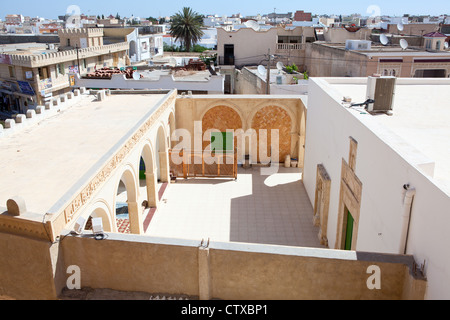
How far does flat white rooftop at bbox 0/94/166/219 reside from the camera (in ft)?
21.1

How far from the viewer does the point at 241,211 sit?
11.6 metres

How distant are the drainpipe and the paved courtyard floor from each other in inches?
189

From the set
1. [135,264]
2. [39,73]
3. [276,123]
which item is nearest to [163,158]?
[276,123]

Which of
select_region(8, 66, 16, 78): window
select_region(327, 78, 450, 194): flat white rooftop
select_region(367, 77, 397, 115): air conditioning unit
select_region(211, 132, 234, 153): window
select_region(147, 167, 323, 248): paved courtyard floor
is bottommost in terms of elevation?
select_region(147, 167, 323, 248): paved courtyard floor

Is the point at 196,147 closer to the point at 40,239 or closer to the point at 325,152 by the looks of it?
the point at 325,152

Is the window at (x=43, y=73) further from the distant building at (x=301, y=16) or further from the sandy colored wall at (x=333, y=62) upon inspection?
the distant building at (x=301, y=16)

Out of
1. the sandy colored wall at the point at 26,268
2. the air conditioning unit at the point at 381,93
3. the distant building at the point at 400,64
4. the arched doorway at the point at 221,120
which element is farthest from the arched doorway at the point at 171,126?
the distant building at the point at 400,64

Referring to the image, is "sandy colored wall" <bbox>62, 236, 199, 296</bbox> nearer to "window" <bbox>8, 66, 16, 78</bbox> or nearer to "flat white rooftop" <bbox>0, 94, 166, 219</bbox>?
"flat white rooftop" <bbox>0, 94, 166, 219</bbox>

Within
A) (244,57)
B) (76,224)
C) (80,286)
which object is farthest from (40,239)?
(244,57)

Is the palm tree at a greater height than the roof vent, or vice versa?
the palm tree

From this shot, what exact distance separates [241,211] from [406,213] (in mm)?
6965

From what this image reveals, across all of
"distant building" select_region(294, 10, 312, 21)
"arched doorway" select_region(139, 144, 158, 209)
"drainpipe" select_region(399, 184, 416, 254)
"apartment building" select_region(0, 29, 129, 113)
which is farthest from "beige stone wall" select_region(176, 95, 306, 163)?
"distant building" select_region(294, 10, 312, 21)

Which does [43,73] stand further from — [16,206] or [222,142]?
[16,206]

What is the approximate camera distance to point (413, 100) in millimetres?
9414
